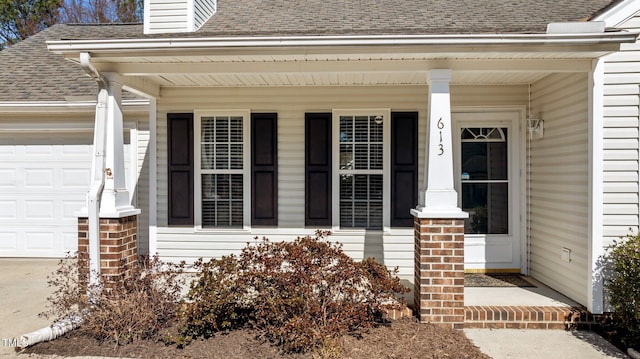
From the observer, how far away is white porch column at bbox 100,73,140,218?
14.4 ft

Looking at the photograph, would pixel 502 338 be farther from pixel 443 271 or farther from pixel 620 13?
pixel 620 13

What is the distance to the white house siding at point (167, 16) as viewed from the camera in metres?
6.18

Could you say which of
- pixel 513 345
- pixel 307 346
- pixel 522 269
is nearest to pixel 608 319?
pixel 513 345

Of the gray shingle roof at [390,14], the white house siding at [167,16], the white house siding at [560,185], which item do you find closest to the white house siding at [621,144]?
the white house siding at [560,185]

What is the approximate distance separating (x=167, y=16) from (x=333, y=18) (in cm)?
257

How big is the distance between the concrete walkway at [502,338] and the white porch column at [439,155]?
128 centimetres

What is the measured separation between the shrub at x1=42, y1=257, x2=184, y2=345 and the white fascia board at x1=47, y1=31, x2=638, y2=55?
7.56 feet

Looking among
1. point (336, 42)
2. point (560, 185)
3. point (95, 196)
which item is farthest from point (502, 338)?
point (95, 196)

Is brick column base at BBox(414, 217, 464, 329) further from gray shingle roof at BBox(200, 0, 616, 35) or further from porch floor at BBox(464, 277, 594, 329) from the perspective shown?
gray shingle roof at BBox(200, 0, 616, 35)

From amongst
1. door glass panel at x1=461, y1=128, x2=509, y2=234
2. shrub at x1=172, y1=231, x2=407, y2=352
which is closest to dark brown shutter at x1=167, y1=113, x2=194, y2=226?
shrub at x1=172, y1=231, x2=407, y2=352

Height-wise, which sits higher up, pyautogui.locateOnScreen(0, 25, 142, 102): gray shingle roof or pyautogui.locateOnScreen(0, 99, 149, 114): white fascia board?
pyautogui.locateOnScreen(0, 25, 142, 102): gray shingle roof

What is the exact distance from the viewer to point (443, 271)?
13.3 ft

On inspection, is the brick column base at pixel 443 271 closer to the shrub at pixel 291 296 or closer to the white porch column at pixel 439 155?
the white porch column at pixel 439 155

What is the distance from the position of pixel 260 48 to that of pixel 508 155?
3.88 m
